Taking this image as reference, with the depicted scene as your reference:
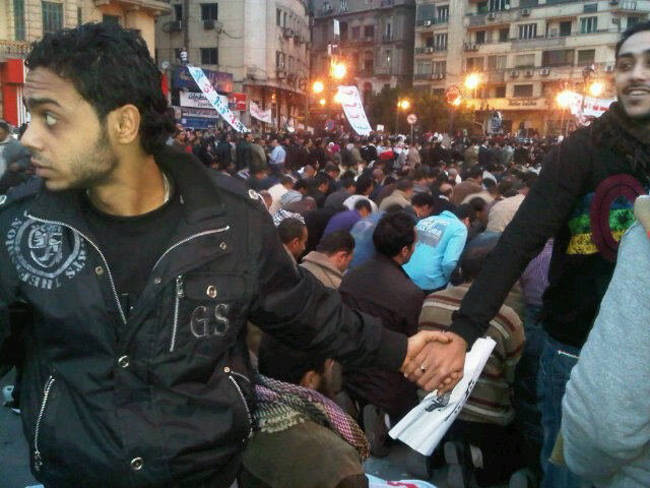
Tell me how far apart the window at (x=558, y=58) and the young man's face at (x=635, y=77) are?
57191 mm

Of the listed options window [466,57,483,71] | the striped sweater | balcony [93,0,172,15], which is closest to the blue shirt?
the striped sweater

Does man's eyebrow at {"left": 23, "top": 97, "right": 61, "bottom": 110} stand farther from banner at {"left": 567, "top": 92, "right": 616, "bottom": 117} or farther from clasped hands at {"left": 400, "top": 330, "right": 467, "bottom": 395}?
banner at {"left": 567, "top": 92, "right": 616, "bottom": 117}

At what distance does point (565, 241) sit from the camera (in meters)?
2.44

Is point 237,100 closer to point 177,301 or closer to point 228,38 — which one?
point 228,38

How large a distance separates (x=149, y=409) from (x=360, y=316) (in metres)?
0.80

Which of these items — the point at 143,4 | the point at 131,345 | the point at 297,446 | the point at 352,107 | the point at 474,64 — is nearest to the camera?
the point at 131,345

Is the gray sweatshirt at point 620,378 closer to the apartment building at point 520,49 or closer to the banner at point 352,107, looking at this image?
the banner at point 352,107

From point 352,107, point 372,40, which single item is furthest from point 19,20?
point 372,40

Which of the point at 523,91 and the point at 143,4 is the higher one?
the point at 143,4

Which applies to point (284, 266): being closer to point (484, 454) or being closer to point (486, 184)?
point (484, 454)

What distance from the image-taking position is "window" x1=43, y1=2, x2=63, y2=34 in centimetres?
2967

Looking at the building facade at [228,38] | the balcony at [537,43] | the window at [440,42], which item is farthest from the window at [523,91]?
the building facade at [228,38]

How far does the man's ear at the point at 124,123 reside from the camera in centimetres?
188

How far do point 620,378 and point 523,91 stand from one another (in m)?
60.2
